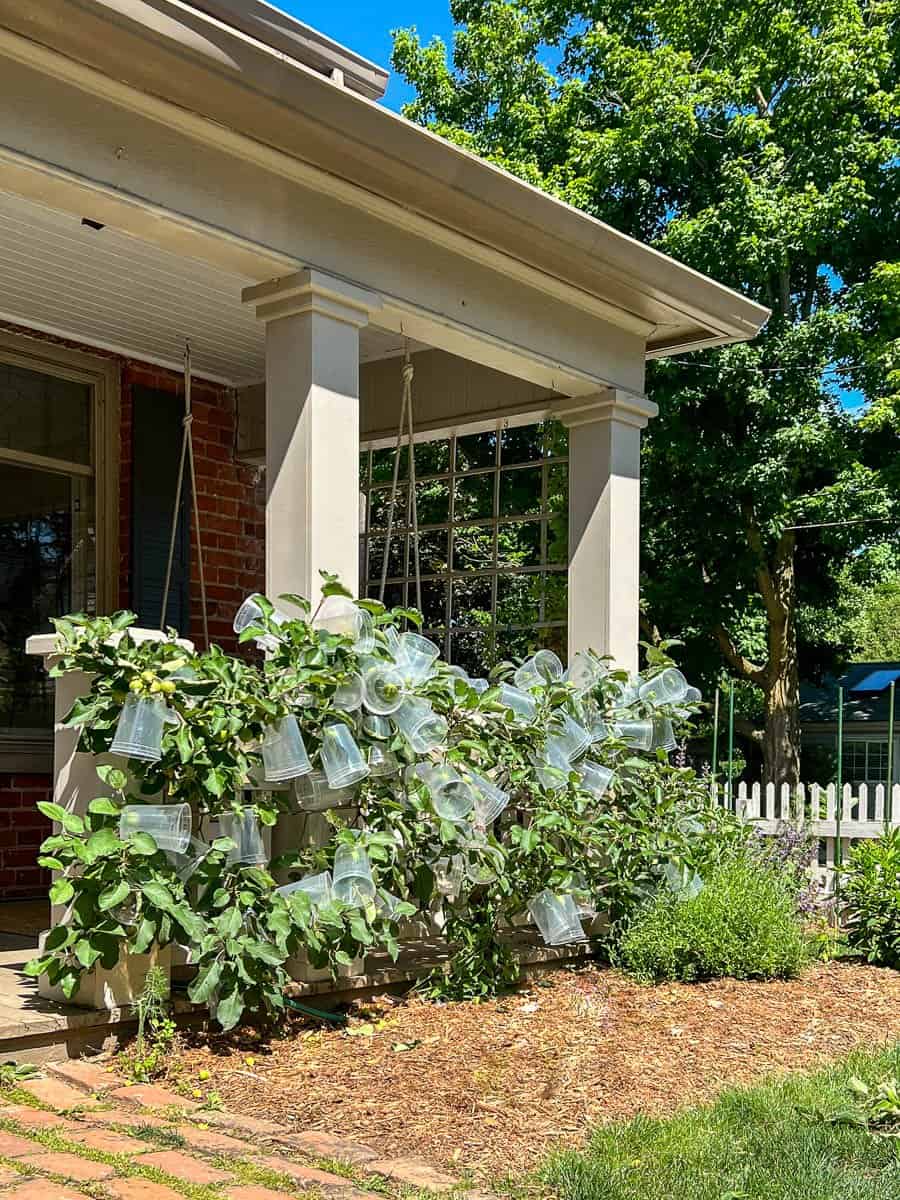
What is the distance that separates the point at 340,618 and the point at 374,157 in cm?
174

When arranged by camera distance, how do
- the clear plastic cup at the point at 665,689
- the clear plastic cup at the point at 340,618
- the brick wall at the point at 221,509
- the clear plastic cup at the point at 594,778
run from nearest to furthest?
1. the clear plastic cup at the point at 340,618
2. the clear plastic cup at the point at 594,778
3. the clear plastic cup at the point at 665,689
4. the brick wall at the point at 221,509

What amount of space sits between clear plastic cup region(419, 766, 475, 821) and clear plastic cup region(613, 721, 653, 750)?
1357 mm

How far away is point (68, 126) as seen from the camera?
4.25 m

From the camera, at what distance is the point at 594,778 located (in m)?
5.68

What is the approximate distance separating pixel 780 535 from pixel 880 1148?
49.4 ft

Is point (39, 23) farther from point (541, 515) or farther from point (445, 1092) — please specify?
point (541, 515)

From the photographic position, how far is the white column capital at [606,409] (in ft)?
22.0

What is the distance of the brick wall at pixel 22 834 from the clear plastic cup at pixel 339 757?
3064 mm

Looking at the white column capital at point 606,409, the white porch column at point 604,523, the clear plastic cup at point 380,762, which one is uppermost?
the white column capital at point 606,409

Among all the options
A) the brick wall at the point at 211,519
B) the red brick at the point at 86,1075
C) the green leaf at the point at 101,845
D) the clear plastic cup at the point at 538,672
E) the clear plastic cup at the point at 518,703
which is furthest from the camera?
the brick wall at the point at 211,519

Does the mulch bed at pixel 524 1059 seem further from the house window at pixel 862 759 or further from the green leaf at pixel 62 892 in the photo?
the house window at pixel 862 759

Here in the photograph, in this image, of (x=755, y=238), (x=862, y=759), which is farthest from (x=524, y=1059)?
(x=862, y=759)

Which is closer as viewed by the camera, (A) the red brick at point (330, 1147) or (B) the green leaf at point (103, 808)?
(A) the red brick at point (330, 1147)

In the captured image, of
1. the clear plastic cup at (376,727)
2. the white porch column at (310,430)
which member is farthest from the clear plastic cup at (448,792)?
the white porch column at (310,430)
